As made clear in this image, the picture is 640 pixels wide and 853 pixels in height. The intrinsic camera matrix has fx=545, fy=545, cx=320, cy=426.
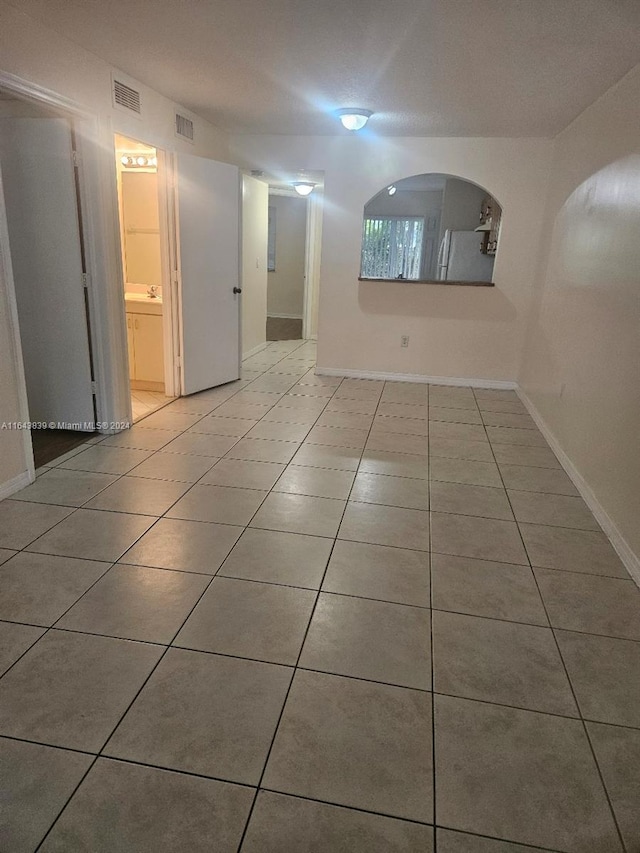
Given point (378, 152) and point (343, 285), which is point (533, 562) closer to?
point (343, 285)

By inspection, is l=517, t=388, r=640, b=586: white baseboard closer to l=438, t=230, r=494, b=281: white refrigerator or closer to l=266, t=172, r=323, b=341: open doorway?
l=438, t=230, r=494, b=281: white refrigerator

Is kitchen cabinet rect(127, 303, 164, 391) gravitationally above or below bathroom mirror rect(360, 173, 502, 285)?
below

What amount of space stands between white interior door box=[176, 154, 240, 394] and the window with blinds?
4760mm

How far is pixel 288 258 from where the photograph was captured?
405 inches

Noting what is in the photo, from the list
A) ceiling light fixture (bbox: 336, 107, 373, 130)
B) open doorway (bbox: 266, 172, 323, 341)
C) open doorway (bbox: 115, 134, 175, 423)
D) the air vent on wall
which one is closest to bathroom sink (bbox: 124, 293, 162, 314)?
open doorway (bbox: 115, 134, 175, 423)

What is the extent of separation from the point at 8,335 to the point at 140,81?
211 centimetres

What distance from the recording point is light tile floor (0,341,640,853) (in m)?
1.31

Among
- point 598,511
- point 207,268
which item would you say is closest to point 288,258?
point 207,268

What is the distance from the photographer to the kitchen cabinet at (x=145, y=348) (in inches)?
188

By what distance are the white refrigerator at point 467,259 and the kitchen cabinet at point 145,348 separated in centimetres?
410

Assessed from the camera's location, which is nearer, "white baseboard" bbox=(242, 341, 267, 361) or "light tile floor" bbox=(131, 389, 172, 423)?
"light tile floor" bbox=(131, 389, 172, 423)

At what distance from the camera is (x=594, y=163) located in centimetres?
359

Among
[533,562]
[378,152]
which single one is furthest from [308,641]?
[378,152]

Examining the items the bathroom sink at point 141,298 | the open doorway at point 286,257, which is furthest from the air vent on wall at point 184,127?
the open doorway at point 286,257
